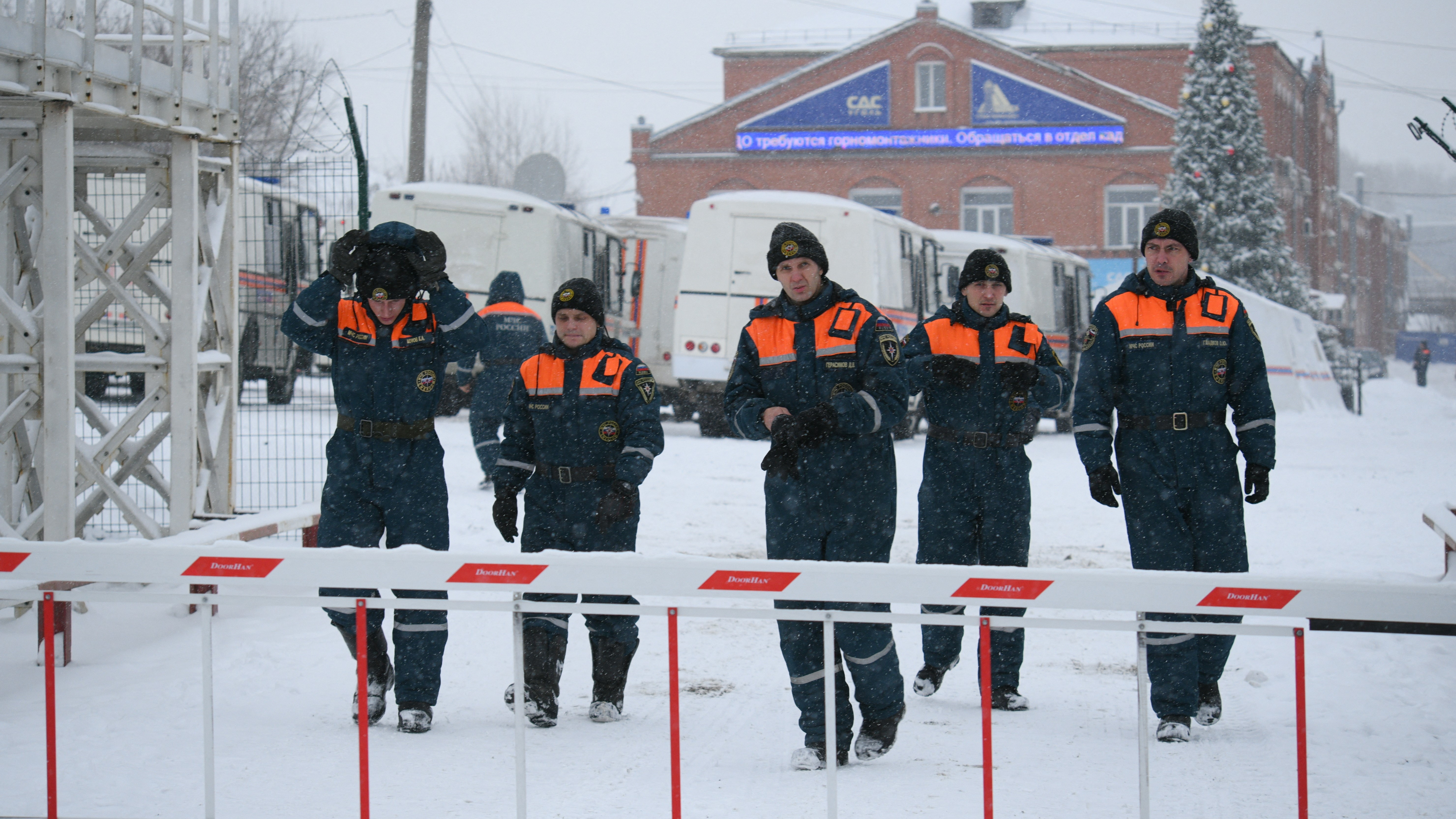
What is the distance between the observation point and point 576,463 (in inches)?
212

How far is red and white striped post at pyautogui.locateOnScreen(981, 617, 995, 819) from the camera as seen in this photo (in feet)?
11.8

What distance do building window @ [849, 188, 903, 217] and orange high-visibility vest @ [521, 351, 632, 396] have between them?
1642 inches

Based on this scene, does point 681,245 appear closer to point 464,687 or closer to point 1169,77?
point 464,687

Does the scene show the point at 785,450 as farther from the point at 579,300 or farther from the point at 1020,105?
the point at 1020,105

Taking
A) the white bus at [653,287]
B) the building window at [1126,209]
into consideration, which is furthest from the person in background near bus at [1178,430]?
the building window at [1126,209]

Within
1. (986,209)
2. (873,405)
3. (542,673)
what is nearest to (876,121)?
(986,209)

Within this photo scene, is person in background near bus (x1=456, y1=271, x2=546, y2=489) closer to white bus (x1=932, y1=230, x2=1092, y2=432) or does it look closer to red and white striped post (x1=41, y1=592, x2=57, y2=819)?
red and white striped post (x1=41, y1=592, x2=57, y2=819)

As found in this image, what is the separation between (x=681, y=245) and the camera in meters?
21.2

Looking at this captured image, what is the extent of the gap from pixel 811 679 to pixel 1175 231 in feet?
7.16

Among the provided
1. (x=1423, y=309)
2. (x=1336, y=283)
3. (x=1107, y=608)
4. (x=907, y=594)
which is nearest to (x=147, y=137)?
(x=907, y=594)

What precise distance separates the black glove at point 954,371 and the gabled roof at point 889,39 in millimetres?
41551

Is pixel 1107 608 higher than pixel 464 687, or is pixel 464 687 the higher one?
pixel 1107 608

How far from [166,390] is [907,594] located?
16.4ft

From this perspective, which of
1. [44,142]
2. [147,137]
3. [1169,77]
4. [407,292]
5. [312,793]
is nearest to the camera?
[312,793]
